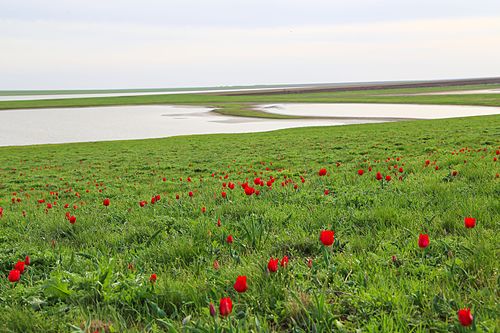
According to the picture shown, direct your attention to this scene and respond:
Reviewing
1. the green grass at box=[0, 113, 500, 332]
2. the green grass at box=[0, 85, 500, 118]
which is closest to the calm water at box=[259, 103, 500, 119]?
the green grass at box=[0, 85, 500, 118]

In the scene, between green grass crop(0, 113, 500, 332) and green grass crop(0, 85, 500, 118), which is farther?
green grass crop(0, 85, 500, 118)

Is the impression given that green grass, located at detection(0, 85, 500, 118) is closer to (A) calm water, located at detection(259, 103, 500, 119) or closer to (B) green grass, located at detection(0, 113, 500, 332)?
(A) calm water, located at detection(259, 103, 500, 119)

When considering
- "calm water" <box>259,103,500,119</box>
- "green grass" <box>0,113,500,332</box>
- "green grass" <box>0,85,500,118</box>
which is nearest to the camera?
"green grass" <box>0,113,500,332</box>

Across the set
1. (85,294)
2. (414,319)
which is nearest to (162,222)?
(85,294)

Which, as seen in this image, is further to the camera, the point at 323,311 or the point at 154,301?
the point at 154,301

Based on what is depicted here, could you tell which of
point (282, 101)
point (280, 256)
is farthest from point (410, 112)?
point (280, 256)

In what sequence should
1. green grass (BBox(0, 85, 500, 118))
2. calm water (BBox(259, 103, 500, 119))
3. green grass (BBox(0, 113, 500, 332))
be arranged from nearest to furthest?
green grass (BBox(0, 113, 500, 332))
calm water (BBox(259, 103, 500, 119))
green grass (BBox(0, 85, 500, 118))

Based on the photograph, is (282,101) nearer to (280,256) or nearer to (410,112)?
(410,112)

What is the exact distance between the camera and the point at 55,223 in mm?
6672

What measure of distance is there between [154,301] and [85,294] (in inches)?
22.9

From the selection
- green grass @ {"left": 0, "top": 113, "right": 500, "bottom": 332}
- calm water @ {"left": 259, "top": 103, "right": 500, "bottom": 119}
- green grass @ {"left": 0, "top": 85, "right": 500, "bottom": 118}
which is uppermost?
green grass @ {"left": 0, "top": 113, "right": 500, "bottom": 332}

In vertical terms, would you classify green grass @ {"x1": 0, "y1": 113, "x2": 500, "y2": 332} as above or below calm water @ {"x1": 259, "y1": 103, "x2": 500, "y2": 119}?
above

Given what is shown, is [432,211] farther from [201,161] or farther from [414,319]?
[201,161]

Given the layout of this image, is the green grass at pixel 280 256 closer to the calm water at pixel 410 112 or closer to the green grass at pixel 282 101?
the calm water at pixel 410 112
